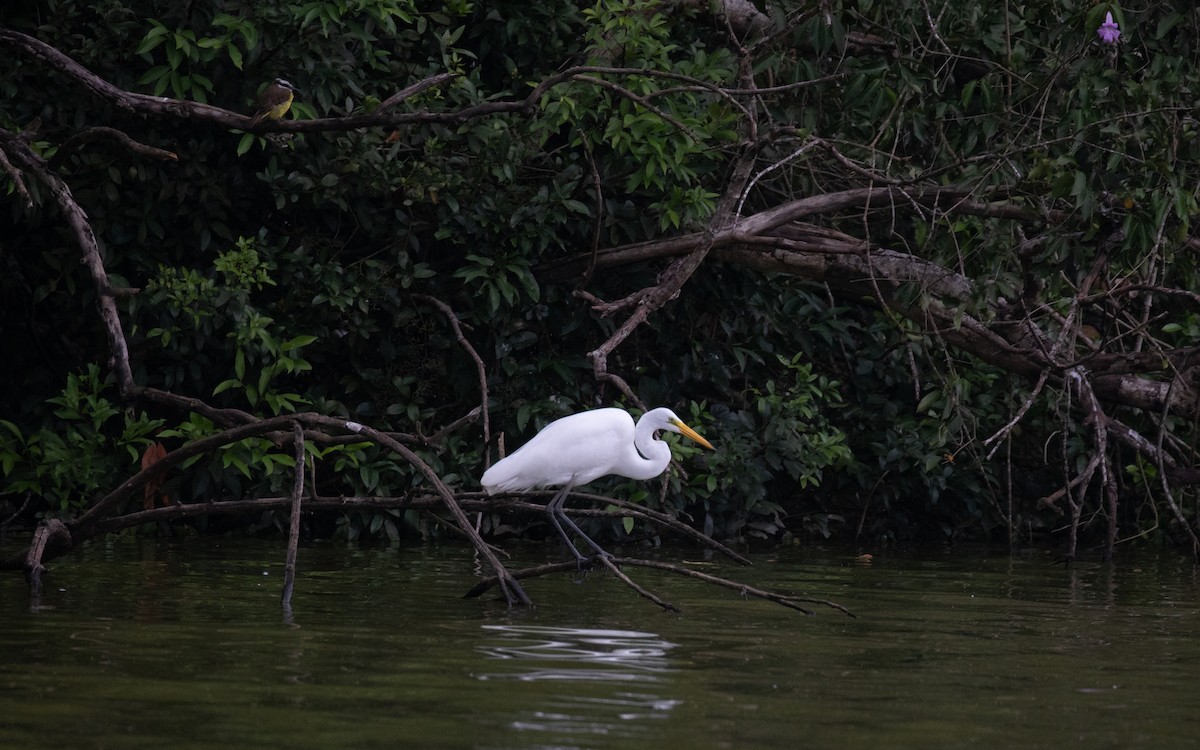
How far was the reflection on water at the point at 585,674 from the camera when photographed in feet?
12.1

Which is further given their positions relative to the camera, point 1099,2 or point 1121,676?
point 1099,2

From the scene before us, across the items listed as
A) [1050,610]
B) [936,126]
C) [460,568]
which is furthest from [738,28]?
[1050,610]

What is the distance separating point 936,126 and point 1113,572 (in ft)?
8.82

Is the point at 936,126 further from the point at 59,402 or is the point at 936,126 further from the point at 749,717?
the point at 749,717

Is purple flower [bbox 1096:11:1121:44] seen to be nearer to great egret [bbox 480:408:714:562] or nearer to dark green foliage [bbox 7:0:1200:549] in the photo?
dark green foliage [bbox 7:0:1200:549]

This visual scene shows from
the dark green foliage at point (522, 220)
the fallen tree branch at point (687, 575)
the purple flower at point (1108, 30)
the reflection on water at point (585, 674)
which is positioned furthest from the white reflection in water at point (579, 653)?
the purple flower at point (1108, 30)

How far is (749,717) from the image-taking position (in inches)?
153

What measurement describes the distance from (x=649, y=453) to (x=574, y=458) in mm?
474

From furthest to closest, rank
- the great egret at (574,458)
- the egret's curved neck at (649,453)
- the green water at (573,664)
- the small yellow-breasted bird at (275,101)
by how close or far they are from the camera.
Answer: the small yellow-breasted bird at (275,101), the egret's curved neck at (649,453), the great egret at (574,458), the green water at (573,664)

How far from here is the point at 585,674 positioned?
445 centimetres

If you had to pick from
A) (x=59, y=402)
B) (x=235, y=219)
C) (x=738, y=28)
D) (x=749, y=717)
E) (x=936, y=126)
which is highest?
(x=738, y=28)

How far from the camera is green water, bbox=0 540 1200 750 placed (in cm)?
366

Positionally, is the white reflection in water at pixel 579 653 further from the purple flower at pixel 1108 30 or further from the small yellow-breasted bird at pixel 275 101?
the purple flower at pixel 1108 30

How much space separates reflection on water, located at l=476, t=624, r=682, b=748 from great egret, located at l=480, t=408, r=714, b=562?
1.64 metres
